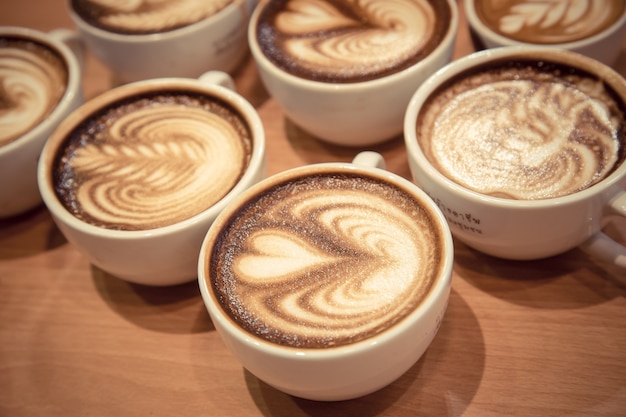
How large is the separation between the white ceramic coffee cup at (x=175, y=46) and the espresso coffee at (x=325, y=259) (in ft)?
1.45

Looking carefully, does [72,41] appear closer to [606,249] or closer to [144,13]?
[144,13]

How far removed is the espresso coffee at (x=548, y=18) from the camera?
106 cm

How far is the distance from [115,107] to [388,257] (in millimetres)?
565

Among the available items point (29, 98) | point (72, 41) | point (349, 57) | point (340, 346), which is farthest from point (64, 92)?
point (340, 346)

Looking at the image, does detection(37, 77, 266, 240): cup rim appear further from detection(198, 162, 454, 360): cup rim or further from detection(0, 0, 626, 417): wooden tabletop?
detection(0, 0, 626, 417): wooden tabletop

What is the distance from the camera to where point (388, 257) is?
797 mm

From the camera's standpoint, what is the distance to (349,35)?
1142 mm

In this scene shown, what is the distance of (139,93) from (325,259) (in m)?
0.49

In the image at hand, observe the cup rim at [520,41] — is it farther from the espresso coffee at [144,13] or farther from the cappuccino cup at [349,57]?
the espresso coffee at [144,13]

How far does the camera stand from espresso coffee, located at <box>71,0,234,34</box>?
4.01ft

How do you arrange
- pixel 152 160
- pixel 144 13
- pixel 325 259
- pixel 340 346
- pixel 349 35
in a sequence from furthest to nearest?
pixel 144 13 → pixel 349 35 → pixel 152 160 → pixel 325 259 → pixel 340 346

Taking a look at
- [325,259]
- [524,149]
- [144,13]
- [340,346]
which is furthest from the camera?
[144,13]

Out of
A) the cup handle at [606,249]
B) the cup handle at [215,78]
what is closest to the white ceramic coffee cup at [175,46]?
the cup handle at [215,78]

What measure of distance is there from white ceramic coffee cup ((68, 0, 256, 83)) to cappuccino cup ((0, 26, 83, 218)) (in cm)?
6
